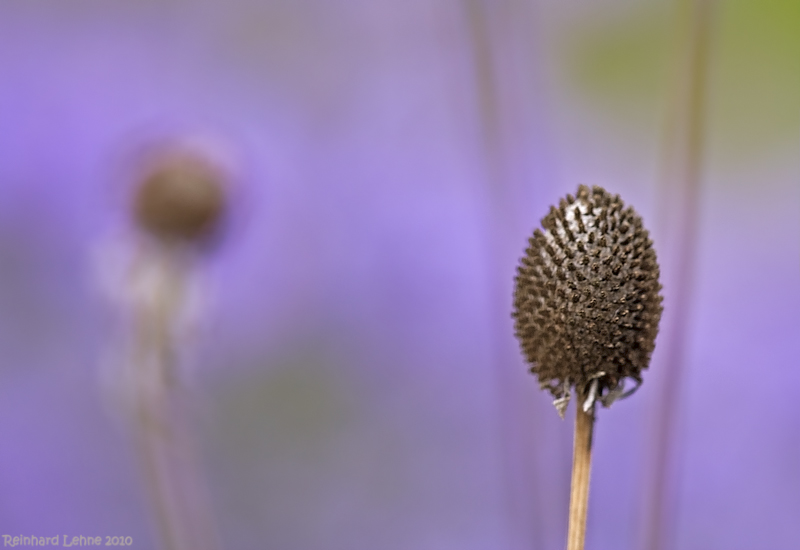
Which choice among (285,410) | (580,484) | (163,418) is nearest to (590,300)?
(580,484)

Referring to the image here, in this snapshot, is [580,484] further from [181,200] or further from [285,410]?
[285,410]

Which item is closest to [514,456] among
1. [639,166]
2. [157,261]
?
[157,261]

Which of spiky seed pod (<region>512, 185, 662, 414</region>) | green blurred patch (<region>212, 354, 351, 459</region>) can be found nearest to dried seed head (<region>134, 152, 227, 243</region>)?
spiky seed pod (<region>512, 185, 662, 414</region>)

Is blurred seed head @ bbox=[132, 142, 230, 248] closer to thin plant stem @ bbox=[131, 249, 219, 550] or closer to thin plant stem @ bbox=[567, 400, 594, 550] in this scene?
thin plant stem @ bbox=[131, 249, 219, 550]

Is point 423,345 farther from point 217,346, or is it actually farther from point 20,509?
point 20,509

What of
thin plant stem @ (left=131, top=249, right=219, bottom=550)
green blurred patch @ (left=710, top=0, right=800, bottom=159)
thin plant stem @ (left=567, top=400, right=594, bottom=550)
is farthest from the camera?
green blurred patch @ (left=710, top=0, right=800, bottom=159)
